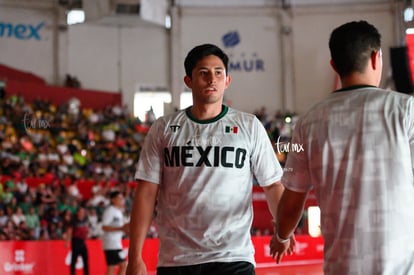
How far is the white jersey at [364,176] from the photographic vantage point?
277 centimetres

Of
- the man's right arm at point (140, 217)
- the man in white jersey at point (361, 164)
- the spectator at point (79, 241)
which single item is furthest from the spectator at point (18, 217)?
the man in white jersey at point (361, 164)

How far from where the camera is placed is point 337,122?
9.55 feet

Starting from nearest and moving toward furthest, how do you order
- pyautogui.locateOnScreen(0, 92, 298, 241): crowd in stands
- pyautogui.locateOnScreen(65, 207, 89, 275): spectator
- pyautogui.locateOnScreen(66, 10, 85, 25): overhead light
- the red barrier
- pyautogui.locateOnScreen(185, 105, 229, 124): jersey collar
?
1. pyautogui.locateOnScreen(185, 105, 229, 124): jersey collar
2. pyautogui.locateOnScreen(65, 207, 89, 275): spectator
3. the red barrier
4. pyautogui.locateOnScreen(0, 92, 298, 241): crowd in stands
5. pyautogui.locateOnScreen(66, 10, 85, 25): overhead light

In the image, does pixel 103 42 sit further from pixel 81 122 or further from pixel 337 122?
pixel 337 122

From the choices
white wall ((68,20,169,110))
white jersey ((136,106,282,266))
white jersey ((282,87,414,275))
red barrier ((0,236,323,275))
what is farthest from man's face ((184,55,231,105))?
white wall ((68,20,169,110))

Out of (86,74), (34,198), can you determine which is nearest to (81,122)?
(86,74)

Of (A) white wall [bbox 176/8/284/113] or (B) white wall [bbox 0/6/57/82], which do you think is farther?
(A) white wall [bbox 176/8/284/113]

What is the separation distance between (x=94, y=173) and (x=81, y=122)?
2.71 m

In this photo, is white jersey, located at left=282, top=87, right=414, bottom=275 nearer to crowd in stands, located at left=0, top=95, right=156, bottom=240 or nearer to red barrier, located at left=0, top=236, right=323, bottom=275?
crowd in stands, located at left=0, top=95, right=156, bottom=240

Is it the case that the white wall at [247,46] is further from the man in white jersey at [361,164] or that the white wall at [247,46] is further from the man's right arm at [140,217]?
the man in white jersey at [361,164]

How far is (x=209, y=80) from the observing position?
4203 mm

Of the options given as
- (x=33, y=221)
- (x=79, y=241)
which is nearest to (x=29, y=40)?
(x=33, y=221)

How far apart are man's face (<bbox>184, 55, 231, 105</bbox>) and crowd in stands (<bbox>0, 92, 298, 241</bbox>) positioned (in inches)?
279

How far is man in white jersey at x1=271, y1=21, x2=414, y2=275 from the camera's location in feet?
9.10
